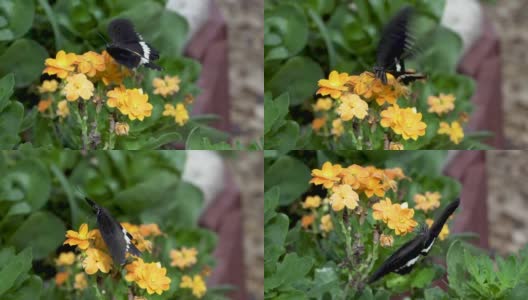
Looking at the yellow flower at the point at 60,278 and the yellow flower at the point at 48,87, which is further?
the yellow flower at the point at 60,278

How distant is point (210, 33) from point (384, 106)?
597 millimetres

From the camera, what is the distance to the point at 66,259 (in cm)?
162

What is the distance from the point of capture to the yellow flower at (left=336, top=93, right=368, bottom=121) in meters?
1.29

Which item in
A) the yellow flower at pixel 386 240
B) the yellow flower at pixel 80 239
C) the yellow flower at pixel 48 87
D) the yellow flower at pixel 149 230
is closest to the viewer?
the yellow flower at pixel 80 239

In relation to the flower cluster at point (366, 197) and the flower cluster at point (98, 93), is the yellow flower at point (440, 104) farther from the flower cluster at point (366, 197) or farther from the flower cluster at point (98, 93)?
the flower cluster at point (98, 93)

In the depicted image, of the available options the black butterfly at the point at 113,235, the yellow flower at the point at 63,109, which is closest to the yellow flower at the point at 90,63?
the yellow flower at the point at 63,109

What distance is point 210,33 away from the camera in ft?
5.93

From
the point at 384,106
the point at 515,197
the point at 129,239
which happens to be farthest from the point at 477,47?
the point at 129,239

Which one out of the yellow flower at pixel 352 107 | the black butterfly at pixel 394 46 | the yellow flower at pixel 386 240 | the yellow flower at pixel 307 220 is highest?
the black butterfly at pixel 394 46

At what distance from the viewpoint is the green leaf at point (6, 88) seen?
4.44 ft

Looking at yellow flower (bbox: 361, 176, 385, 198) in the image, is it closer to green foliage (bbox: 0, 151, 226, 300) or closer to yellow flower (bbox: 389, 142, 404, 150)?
yellow flower (bbox: 389, 142, 404, 150)

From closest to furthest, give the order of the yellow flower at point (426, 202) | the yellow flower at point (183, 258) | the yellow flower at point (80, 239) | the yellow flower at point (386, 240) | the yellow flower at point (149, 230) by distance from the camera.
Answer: the yellow flower at point (80, 239) < the yellow flower at point (386, 240) < the yellow flower at point (426, 202) < the yellow flower at point (149, 230) < the yellow flower at point (183, 258)

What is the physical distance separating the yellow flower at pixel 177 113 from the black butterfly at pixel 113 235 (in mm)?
291

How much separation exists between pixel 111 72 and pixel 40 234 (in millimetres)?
461
